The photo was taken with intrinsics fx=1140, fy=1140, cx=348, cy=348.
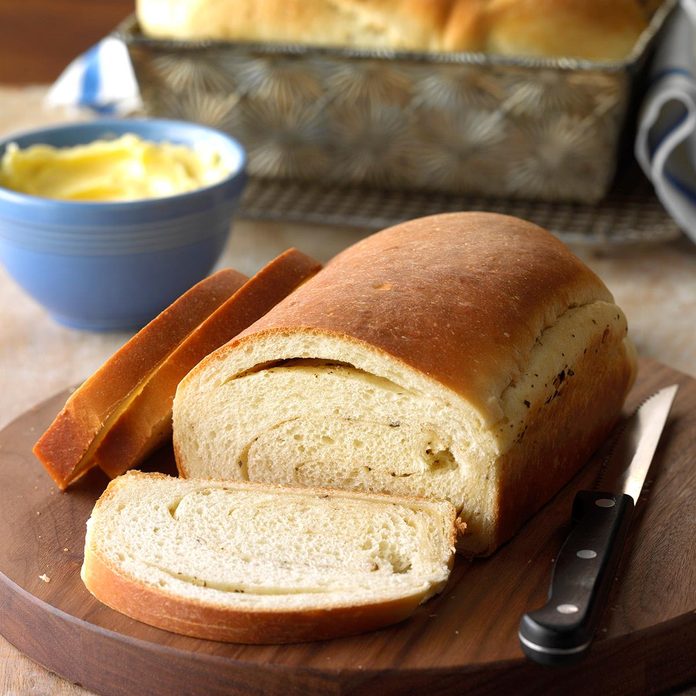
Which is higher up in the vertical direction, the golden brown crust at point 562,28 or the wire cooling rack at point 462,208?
the golden brown crust at point 562,28

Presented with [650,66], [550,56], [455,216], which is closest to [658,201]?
[650,66]

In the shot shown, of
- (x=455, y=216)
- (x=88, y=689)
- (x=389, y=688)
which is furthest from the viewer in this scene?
(x=455, y=216)

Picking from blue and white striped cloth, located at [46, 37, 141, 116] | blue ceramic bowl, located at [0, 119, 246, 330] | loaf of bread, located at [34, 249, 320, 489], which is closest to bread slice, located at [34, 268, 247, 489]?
loaf of bread, located at [34, 249, 320, 489]

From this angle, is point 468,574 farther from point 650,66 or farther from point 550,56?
point 650,66

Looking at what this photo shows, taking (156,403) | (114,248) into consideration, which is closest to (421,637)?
(156,403)

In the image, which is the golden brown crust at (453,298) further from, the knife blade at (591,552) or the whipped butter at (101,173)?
the whipped butter at (101,173)

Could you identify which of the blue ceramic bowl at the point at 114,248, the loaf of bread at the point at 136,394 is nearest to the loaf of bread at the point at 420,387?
the loaf of bread at the point at 136,394

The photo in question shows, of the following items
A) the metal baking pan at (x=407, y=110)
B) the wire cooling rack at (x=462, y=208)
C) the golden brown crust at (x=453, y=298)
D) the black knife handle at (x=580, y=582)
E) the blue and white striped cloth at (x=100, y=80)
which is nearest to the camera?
the black knife handle at (x=580, y=582)

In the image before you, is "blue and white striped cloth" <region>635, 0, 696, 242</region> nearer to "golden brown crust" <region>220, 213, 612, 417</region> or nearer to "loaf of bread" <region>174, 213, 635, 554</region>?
"golden brown crust" <region>220, 213, 612, 417</region>
